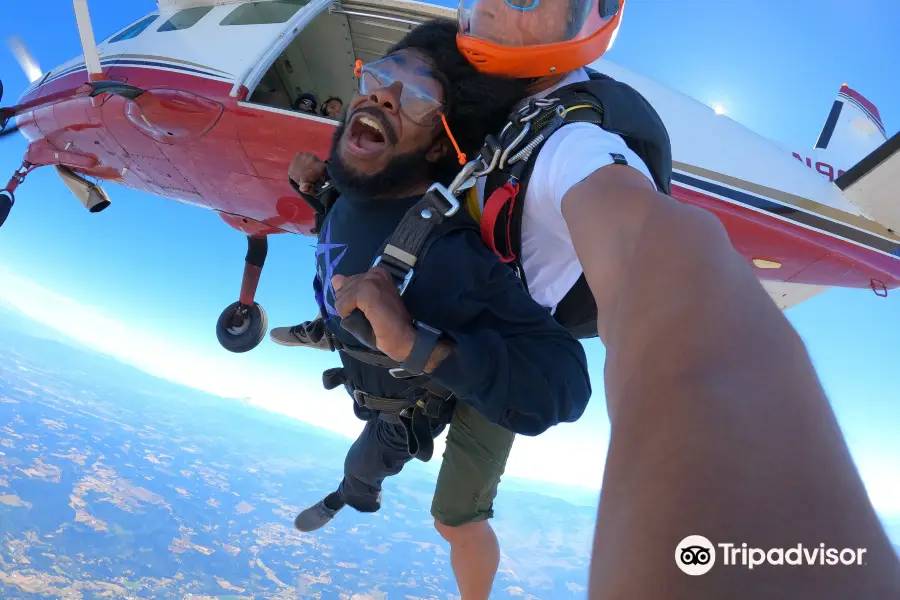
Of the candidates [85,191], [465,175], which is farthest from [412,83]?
[85,191]

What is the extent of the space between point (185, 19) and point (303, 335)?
538cm

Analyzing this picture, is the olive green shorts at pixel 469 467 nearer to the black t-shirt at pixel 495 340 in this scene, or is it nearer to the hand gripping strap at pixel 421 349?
the black t-shirt at pixel 495 340

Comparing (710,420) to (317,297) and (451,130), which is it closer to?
(451,130)

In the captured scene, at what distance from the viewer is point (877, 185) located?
15.7 feet

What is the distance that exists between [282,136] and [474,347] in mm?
4574

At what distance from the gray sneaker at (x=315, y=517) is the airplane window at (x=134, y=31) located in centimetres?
662

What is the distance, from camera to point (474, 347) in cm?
149

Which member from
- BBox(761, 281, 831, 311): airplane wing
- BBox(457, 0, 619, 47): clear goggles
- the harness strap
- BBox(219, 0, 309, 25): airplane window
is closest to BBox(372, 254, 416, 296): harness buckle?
the harness strap

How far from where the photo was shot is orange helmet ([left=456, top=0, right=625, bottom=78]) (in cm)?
190

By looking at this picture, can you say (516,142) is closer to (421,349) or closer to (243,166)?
(421,349)

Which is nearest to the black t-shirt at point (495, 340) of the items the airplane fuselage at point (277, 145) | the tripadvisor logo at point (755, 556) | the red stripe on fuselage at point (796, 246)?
the tripadvisor logo at point (755, 556)

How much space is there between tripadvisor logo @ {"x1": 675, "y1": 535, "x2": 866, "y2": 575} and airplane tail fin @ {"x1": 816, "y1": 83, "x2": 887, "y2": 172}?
802 centimetres

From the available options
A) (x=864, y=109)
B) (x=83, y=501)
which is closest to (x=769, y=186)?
(x=864, y=109)

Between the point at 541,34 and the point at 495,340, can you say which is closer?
the point at 495,340
